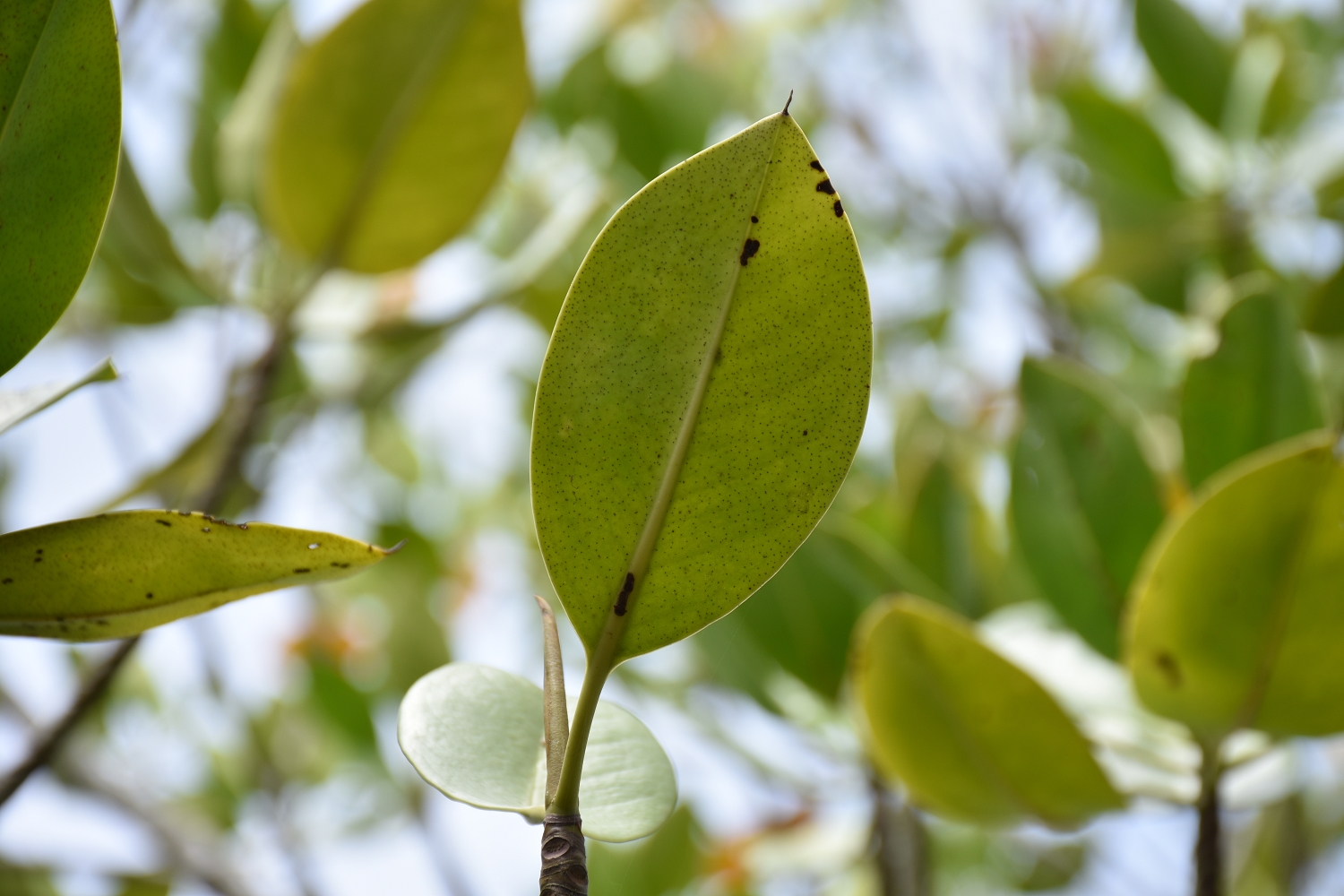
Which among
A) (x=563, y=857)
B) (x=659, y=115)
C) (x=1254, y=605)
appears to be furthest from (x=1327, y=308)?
(x=563, y=857)

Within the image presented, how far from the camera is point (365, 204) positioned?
0.69m

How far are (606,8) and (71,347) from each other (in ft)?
3.29

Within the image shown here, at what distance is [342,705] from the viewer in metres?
1.01

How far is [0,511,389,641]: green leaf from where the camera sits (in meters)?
0.30

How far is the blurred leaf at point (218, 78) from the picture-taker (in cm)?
92

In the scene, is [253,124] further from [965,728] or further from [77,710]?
[965,728]

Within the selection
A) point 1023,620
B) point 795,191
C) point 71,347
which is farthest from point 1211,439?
point 71,347

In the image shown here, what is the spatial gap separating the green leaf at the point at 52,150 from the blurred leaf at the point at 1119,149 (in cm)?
89

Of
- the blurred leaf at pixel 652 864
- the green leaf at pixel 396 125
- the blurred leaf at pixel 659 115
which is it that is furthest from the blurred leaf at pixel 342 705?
the blurred leaf at pixel 659 115

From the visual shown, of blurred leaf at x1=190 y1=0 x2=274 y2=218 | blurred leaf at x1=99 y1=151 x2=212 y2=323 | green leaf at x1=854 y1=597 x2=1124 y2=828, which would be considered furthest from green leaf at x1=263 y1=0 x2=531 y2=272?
green leaf at x1=854 y1=597 x2=1124 y2=828

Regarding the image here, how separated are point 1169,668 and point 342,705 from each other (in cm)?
78

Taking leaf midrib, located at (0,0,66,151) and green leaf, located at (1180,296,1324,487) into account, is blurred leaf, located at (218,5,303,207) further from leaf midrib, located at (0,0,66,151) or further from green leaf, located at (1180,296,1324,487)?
green leaf, located at (1180,296,1324,487)

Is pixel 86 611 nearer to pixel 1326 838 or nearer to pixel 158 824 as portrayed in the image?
pixel 158 824

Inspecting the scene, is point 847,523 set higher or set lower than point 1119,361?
lower
